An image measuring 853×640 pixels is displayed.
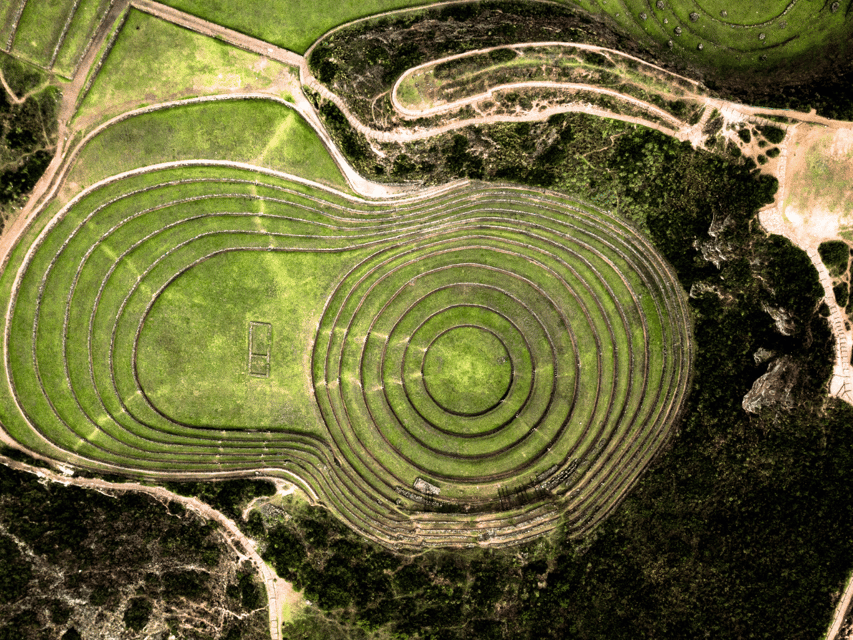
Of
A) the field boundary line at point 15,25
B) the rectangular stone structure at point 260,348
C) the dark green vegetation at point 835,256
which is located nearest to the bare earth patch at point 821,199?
the dark green vegetation at point 835,256

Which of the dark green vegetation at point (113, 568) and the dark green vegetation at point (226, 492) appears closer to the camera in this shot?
the dark green vegetation at point (113, 568)

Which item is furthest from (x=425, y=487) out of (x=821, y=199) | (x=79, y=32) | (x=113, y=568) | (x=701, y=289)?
(x=79, y=32)

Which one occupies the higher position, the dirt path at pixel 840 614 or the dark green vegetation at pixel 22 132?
the dark green vegetation at pixel 22 132

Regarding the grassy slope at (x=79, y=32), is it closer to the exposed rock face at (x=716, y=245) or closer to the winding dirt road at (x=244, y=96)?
the winding dirt road at (x=244, y=96)

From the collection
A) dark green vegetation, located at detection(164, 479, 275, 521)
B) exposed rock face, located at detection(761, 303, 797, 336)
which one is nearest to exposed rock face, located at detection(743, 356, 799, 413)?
exposed rock face, located at detection(761, 303, 797, 336)

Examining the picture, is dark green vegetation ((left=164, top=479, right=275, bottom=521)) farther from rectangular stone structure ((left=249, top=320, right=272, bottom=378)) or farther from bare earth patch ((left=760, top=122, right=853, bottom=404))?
bare earth patch ((left=760, top=122, right=853, bottom=404))

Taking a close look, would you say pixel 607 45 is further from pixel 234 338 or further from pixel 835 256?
pixel 234 338

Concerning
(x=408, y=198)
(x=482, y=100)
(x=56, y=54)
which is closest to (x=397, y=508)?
(x=408, y=198)

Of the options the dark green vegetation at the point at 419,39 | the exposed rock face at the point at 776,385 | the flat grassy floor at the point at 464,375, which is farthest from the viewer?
the flat grassy floor at the point at 464,375
